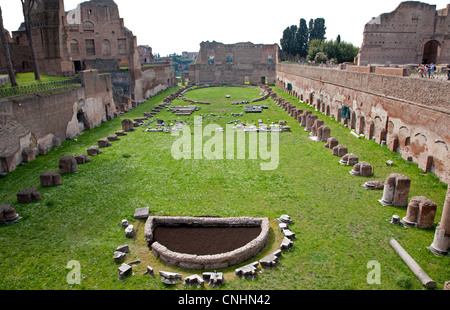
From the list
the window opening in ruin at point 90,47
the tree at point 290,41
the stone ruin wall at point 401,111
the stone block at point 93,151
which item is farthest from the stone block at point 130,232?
the tree at point 290,41

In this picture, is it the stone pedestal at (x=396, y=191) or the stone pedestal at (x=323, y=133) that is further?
the stone pedestal at (x=323, y=133)

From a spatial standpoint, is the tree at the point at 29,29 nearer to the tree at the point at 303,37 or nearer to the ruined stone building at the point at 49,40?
the ruined stone building at the point at 49,40

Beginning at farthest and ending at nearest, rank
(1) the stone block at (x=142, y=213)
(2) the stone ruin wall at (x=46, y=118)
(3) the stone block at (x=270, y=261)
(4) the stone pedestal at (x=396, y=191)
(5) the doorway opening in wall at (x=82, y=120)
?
(5) the doorway opening in wall at (x=82, y=120)
(2) the stone ruin wall at (x=46, y=118)
(4) the stone pedestal at (x=396, y=191)
(1) the stone block at (x=142, y=213)
(3) the stone block at (x=270, y=261)

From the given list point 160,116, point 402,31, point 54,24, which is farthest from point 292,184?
point 402,31

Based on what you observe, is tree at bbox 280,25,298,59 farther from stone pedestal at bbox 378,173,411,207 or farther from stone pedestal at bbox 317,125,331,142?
stone pedestal at bbox 378,173,411,207

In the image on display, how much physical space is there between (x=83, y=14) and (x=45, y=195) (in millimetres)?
29960

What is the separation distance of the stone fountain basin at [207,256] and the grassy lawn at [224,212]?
178 millimetres

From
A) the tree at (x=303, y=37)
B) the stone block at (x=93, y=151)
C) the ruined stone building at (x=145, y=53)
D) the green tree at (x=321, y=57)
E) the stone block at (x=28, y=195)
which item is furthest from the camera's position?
the ruined stone building at (x=145, y=53)

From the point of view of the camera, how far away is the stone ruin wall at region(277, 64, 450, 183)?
10555 mm

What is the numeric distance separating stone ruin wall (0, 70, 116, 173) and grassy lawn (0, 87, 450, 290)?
28.1 inches

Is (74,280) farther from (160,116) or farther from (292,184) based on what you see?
(160,116)

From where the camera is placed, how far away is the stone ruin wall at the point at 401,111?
10.6 meters

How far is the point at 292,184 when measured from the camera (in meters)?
10.4

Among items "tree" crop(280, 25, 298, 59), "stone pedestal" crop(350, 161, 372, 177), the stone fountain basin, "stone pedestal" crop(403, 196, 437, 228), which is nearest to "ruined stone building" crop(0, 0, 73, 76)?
the stone fountain basin
